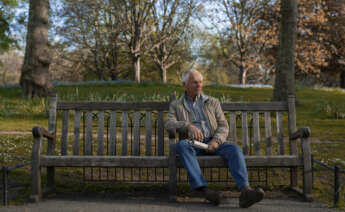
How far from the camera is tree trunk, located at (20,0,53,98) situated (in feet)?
38.0

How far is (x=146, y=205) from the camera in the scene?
11.4 ft

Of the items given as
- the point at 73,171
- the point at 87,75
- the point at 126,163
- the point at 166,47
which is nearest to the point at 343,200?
the point at 126,163

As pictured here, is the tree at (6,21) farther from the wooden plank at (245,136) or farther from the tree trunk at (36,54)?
the wooden plank at (245,136)

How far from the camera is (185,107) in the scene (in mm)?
4027

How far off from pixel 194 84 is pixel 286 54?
261 inches

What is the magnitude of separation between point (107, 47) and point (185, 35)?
237 inches

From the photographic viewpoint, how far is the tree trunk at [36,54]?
1159 centimetres

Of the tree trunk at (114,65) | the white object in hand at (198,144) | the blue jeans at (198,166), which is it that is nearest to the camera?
the blue jeans at (198,166)

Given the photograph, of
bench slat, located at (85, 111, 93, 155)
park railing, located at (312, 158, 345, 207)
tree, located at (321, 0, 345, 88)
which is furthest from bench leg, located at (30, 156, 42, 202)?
tree, located at (321, 0, 345, 88)

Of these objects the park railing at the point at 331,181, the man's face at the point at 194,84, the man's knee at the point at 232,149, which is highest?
the man's face at the point at 194,84

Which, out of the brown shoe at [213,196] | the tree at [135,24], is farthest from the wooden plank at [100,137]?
the tree at [135,24]

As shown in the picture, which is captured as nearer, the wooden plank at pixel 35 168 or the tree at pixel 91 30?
the wooden plank at pixel 35 168

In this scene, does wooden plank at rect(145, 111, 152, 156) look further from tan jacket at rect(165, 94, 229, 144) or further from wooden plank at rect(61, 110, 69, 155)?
wooden plank at rect(61, 110, 69, 155)

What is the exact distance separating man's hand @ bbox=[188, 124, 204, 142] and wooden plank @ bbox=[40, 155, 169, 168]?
37 centimetres
